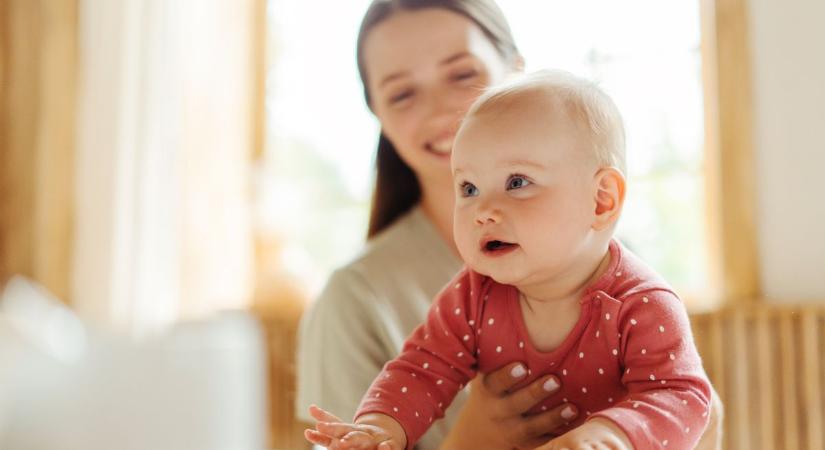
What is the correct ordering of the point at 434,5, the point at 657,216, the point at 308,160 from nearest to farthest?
the point at 434,5
the point at 657,216
the point at 308,160

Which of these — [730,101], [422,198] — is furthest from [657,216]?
[422,198]

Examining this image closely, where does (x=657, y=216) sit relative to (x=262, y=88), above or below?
below

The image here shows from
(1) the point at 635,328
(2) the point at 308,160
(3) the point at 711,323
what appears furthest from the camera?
(2) the point at 308,160

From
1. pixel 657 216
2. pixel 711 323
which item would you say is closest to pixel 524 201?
pixel 711 323

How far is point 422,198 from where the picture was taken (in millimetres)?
1324

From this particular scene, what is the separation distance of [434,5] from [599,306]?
534 millimetres

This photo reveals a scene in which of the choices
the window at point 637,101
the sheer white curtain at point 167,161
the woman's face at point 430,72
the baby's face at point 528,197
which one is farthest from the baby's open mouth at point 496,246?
the sheer white curtain at point 167,161

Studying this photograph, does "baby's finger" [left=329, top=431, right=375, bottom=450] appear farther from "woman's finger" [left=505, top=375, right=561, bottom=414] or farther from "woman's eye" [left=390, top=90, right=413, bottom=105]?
"woman's eye" [left=390, top=90, right=413, bottom=105]

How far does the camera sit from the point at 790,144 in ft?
6.48

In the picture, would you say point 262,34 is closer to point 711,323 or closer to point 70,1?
point 70,1

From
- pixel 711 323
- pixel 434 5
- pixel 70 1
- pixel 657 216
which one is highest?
pixel 70 1

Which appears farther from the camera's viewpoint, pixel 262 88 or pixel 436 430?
pixel 262 88

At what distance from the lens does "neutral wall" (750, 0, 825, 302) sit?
173 cm

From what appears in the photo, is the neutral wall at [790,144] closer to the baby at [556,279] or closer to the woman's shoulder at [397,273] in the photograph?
the woman's shoulder at [397,273]
